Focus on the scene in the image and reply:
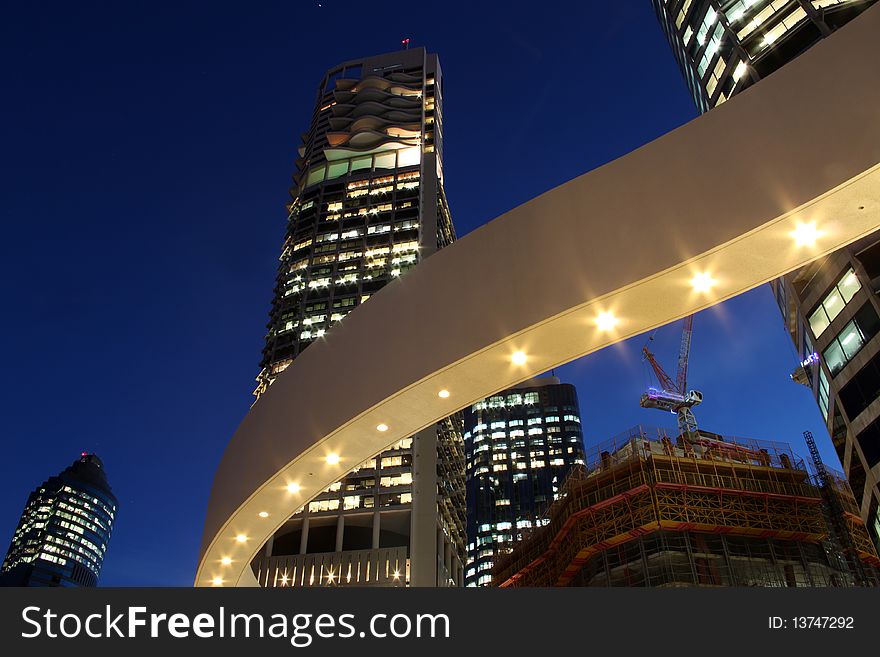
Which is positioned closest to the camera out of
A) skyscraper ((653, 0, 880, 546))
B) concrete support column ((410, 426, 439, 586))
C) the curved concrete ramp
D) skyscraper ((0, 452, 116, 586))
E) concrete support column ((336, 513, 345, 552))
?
the curved concrete ramp

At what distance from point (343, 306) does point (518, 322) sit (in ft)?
218

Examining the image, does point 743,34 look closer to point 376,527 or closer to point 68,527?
point 376,527

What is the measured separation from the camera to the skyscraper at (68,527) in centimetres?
17425

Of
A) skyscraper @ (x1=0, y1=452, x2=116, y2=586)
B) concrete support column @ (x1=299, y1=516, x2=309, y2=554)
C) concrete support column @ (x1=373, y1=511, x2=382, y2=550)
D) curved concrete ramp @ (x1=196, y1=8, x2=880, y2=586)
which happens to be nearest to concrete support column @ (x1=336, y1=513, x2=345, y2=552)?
concrete support column @ (x1=299, y1=516, x2=309, y2=554)

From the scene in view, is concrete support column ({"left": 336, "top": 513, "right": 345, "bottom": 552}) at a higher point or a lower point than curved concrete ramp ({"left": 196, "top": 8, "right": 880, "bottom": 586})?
higher

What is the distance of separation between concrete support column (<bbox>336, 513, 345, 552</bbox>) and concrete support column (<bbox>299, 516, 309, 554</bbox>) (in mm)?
2624

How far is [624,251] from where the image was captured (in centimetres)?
486

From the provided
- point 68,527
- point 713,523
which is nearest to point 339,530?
point 713,523

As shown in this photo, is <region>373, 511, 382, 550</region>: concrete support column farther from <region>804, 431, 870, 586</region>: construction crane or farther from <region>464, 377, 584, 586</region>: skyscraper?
<region>464, 377, 584, 586</region>: skyscraper

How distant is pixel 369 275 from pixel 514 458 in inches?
2975

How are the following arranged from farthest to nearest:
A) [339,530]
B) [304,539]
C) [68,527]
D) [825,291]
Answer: [68,527], [304,539], [339,530], [825,291]

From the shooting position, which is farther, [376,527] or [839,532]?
[376,527]

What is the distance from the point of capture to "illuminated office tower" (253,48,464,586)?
184 ft

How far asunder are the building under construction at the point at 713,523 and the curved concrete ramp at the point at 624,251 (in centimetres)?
2933
